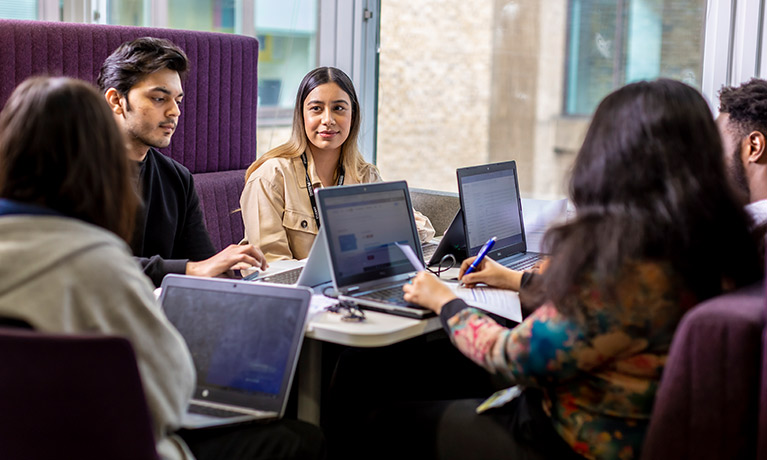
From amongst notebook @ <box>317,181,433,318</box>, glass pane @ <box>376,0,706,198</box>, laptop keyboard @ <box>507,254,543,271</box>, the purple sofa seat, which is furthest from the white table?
glass pane @ <box>376,0,706,198</box>

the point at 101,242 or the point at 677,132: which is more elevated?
the point at 677,132

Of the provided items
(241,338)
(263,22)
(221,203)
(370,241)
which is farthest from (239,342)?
(263,22)

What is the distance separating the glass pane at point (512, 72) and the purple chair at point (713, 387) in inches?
89.5

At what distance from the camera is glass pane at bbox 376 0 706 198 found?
3516mm

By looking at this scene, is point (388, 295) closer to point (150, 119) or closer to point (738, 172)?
point (150, 119)

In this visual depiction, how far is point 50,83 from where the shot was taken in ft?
4.48

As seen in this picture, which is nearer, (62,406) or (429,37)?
(62,406)

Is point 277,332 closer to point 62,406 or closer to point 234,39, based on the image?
point 62,406

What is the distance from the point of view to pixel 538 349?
147cm

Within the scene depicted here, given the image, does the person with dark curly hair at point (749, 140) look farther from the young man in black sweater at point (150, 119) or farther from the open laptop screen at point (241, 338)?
the young man in black sweater at point (150, 119)

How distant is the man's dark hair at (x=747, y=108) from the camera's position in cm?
236

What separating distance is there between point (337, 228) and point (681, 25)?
2.11m

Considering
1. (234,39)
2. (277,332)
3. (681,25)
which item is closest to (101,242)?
(277,332)

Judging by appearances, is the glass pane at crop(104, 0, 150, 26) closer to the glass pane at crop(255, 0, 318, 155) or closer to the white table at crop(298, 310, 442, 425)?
the glass pane at crop(255, 0, 318, 155)
